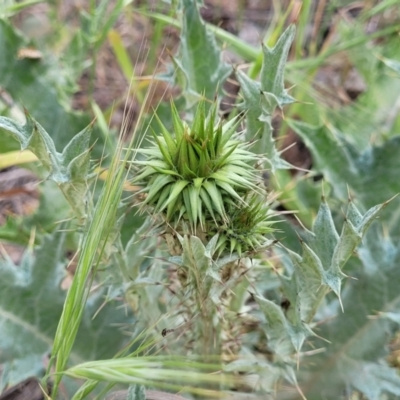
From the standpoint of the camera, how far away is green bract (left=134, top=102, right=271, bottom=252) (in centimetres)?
85

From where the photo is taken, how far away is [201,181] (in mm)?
845

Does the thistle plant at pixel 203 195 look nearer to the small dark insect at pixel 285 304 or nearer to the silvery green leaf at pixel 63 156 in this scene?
the silvery green leaf at pixel 63 156

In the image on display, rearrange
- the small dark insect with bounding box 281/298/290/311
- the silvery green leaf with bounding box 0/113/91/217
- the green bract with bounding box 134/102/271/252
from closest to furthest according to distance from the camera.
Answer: the green bract with bounding box 134/102/271/252 → the silvery green leaf with bounding box 0/113/91/217 → the small dark insect with bounding box 281/298/290/311

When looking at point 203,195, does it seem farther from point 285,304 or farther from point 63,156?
point 285,304

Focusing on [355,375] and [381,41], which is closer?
[355,375]

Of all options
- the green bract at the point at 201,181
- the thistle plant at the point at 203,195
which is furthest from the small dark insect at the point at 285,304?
the green bract at the point at 201,181

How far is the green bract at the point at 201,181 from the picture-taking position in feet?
2.78

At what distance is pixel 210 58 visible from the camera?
159 centimetres

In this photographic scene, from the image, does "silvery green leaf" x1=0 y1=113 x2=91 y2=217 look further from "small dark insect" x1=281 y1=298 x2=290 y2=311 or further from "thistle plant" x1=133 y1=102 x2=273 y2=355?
"small dark insect" x1=281 y1=298 x2=290 y2=311

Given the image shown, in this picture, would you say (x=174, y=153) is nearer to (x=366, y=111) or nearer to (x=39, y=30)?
(x=366, y=111)

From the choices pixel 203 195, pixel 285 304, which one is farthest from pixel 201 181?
pixel 285 304

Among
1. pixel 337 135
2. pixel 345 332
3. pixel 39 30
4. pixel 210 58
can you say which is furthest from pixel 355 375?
pixel 39 30

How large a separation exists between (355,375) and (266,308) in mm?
407

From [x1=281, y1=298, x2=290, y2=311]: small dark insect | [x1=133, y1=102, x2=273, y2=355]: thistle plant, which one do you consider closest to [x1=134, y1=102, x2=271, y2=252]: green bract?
[x1=133, y1=102, x2=273, y2=355]: thistle plant
